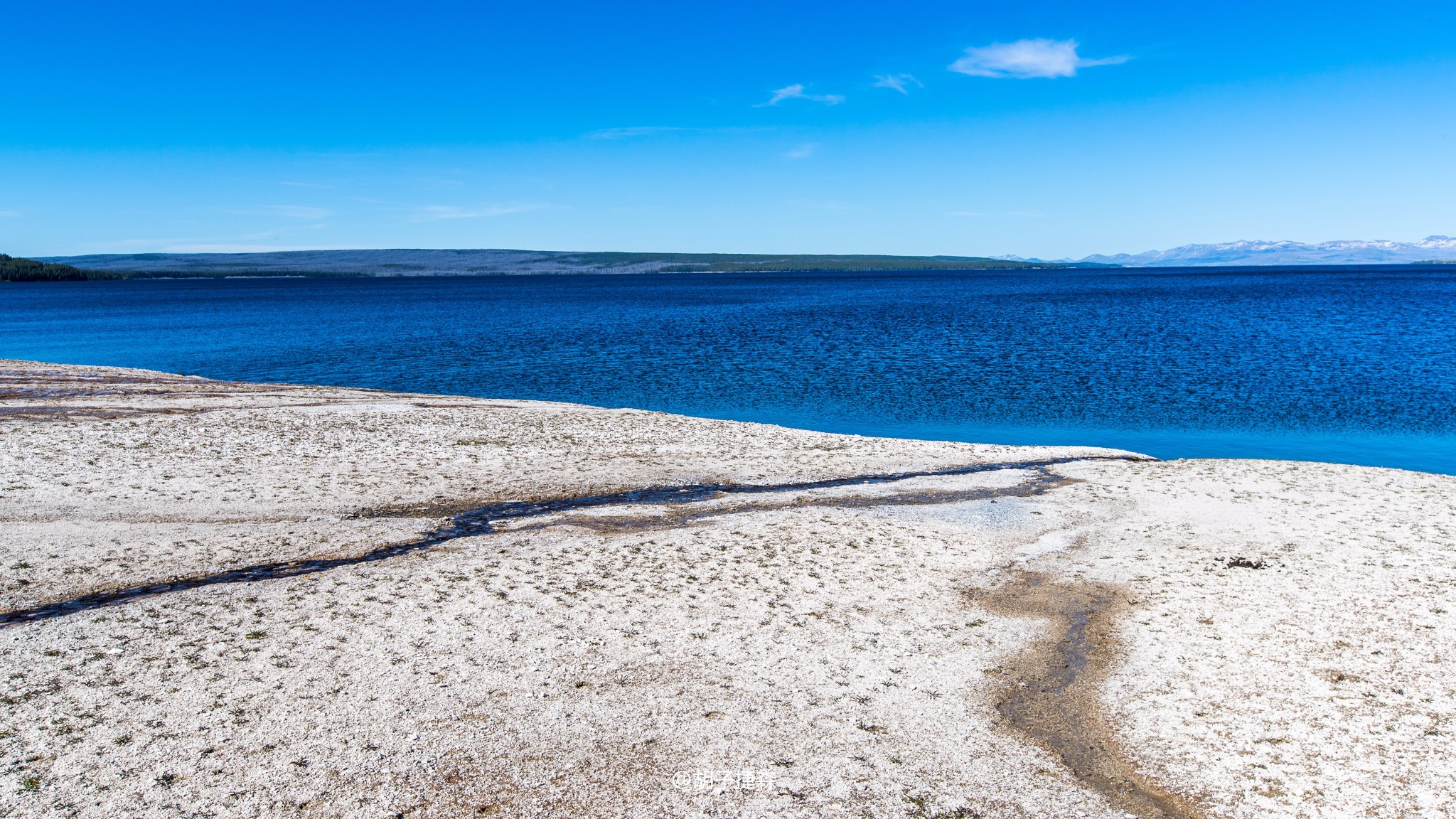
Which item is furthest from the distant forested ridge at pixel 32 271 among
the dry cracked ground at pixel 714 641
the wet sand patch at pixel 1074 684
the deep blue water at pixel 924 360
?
the wet sand patch at pixel 1074 684

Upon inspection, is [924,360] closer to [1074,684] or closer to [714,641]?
[714,641]

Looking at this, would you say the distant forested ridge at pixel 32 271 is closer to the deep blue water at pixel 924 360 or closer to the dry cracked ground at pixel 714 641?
the deep blue water at pixel 924 360

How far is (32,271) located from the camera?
7475 inches

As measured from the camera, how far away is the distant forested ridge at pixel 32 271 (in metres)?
189

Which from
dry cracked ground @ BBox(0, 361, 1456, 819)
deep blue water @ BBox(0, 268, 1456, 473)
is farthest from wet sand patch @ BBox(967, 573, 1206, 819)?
deep blue water @ BBox(0, 268, 1456, 473)

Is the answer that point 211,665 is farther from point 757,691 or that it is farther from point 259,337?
point 259,337

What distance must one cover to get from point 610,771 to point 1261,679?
6104mm

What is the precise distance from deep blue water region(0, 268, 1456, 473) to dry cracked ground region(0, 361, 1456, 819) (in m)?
10.0

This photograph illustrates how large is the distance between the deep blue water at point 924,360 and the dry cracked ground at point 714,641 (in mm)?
10039

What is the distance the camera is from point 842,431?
89.8 feet

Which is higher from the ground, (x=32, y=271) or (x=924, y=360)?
(x=32, y=271)

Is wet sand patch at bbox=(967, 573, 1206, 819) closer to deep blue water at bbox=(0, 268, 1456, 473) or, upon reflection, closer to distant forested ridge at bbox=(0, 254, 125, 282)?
deep blue water at bbox=(0, 268, 1456, 473)

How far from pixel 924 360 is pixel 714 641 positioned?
116 feet

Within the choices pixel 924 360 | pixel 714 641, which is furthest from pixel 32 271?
pixel 714 641
